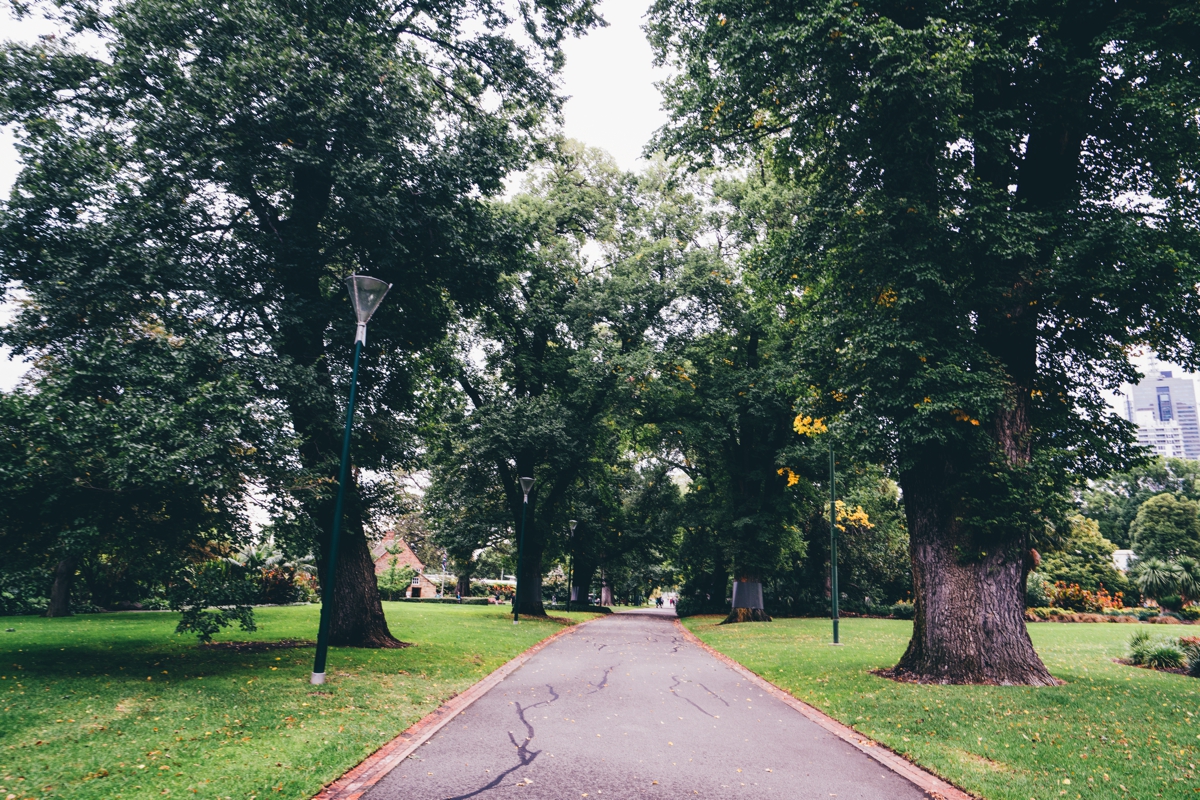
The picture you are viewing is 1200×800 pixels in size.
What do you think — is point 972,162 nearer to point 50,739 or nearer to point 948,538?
point 948,538

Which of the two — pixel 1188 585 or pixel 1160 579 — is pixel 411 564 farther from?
pixel 1188 585

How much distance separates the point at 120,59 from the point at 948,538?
642 inches

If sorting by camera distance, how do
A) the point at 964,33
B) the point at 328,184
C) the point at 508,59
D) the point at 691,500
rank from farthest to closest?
the point at 691,500
the point at 508,59
the point at 328,184
the point at 964,33

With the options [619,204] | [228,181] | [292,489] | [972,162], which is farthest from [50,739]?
[619,204]

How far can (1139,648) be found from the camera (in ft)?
46.5

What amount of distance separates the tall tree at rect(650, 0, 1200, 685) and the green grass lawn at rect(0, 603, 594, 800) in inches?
340

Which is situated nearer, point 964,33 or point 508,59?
point 964,33

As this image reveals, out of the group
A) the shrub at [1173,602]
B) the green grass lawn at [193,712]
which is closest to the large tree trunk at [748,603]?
the green grass lawn at [193,712]

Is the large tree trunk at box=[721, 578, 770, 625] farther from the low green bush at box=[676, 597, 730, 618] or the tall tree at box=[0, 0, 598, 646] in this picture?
the tall tree at box=[0, 0, 598, 646]

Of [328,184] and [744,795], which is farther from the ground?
[328,184]

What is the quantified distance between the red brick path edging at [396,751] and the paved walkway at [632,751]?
11 centimetres

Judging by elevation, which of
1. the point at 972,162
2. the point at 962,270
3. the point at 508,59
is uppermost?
the point at 508,59

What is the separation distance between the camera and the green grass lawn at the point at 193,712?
5078 mm

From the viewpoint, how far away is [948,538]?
10.9 m
